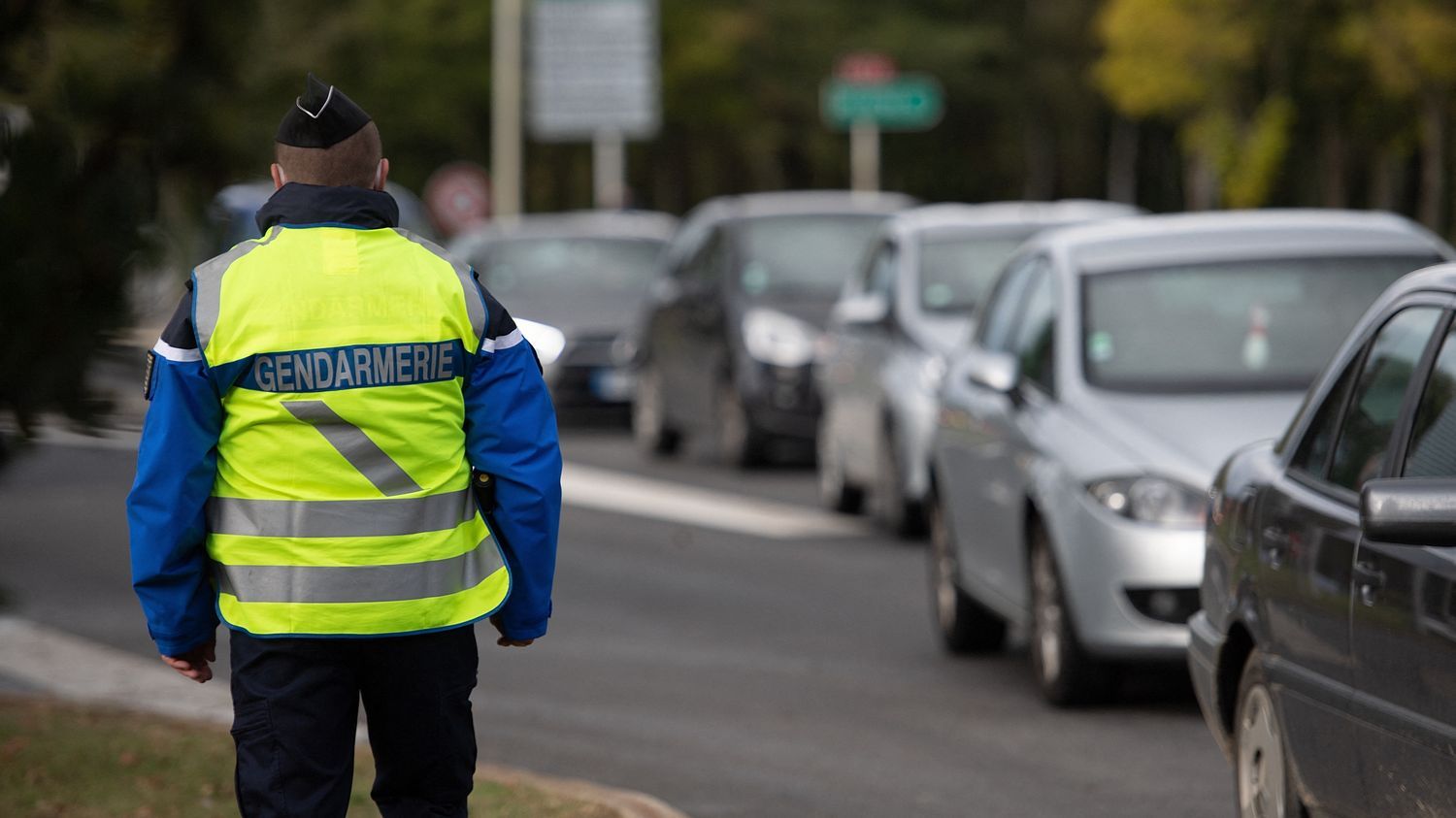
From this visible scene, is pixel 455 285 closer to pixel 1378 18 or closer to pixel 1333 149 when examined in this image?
pixel 1378 18

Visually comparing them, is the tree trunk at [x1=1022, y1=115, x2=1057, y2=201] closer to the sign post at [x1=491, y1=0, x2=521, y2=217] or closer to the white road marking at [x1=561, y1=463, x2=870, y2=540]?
the sign post at [x1=491, y1=0, x2=521, y2=217]

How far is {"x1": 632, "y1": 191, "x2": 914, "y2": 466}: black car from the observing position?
18.3 m

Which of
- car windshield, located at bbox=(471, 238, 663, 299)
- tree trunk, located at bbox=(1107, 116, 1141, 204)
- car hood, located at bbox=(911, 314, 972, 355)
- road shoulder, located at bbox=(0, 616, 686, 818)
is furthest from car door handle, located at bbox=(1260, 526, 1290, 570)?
tree trunk, located at bbox=(1107, 116, 1141, 204)

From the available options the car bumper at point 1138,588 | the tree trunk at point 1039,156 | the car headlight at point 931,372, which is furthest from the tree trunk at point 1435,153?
the tree trunk at point 1039,156

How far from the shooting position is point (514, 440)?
480cm

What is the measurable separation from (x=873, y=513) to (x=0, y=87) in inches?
430

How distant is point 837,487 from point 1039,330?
19.6 feet

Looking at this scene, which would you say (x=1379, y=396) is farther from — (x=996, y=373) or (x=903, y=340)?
(x=903, y=340)

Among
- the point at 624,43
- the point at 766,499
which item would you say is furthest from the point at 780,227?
the point at 624,43

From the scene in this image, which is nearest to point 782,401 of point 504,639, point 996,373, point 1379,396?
point 996,373

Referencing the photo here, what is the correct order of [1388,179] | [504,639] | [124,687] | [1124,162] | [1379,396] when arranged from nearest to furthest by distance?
[504,639], [1379,396], [124,687], [1388,179], [1124,162]

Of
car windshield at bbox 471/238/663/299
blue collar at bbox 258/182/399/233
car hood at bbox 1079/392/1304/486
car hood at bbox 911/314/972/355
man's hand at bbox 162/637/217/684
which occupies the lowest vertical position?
car windshield at bbox 471/238/663/299

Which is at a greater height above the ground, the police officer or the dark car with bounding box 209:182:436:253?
the dark car with bounding box 209:182:436:253

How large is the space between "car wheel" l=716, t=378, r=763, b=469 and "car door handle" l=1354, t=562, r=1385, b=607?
43.4 feet
